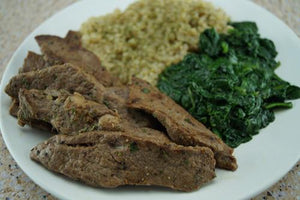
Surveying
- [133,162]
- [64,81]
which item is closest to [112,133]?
[133,162]

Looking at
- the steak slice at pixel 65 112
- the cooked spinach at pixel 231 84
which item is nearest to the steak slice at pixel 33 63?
the steak slice at pixel 65 112

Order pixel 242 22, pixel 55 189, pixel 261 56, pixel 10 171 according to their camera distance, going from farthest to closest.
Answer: pixel 242 22 < pixel 261 56 < pixel 10 171 < pixel 55 189

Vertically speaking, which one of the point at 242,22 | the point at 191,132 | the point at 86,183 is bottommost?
the point at 86,183

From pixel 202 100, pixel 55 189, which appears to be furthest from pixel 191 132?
pixel 55 189

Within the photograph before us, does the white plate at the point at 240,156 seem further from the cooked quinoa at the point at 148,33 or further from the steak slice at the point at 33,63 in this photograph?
the cooked quinoa at the point at 148,33

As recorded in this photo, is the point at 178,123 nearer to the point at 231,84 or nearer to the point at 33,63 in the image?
the point at 231,84

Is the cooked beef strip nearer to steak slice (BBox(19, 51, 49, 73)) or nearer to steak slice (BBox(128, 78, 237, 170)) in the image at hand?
steak slice (BBox(128, 78, 237, 170))

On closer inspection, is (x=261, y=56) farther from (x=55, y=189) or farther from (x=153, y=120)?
(x=55, y=189)

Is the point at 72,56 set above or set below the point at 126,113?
above
